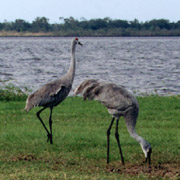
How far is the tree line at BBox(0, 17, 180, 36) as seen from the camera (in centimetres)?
13300

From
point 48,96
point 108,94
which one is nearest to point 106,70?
point 48,96

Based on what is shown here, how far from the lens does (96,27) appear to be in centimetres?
13825

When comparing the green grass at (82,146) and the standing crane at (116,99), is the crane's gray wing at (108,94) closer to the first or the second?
the standing crane at (116,99)

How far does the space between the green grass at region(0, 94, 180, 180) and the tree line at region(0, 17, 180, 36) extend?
11871 cm

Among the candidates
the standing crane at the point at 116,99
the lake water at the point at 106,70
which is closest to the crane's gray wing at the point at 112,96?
the standing crane at the point at 116,99

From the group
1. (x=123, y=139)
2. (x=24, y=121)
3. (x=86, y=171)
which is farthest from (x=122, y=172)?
(x=24, y=121)

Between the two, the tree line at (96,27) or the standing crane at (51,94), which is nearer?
the standing crane at (51,94)

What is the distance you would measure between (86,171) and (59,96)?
7.89 ft

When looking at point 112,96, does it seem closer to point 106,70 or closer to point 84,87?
point 84,87

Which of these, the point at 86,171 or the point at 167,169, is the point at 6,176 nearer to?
the point at 86,171

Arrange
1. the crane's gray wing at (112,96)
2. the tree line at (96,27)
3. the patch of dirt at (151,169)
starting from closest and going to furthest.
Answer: the patch of dirt at (151,169) → the crane's gray wing at (112,96) → the tree line at (96,27)

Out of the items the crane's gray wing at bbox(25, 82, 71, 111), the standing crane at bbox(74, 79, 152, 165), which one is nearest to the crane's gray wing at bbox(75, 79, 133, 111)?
the standing crane at bbox(74, 79, 152, 165)

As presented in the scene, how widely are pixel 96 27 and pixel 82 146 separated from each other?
12981cm

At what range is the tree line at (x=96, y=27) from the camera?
133000mm
